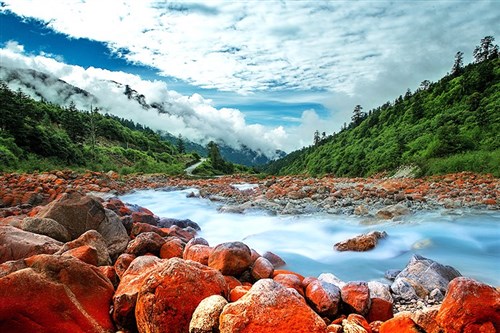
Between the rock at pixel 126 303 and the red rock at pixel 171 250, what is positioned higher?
the red rock at pixel 171 250

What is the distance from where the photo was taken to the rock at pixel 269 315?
336 centimetres

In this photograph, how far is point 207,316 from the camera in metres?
3.64

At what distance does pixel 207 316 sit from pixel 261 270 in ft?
8.15

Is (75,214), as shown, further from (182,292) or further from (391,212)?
(391,212)

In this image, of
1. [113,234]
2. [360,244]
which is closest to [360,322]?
[360,244]

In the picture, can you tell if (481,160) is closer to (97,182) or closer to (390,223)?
(390,223)

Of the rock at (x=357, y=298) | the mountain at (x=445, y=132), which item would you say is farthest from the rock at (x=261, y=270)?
the mountain at (x=445, y=132)

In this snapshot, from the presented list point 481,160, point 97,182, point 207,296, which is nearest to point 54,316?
point 207,296

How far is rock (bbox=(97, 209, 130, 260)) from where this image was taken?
7338 mm

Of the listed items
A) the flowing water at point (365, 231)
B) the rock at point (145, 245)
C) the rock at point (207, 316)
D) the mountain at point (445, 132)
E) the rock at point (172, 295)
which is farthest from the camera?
the mountain at point (445, 132)

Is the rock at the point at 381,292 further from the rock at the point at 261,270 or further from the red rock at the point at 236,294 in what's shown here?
the red rock at the point at 236,294

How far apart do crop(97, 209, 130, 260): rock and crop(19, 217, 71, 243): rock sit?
2.73 feet

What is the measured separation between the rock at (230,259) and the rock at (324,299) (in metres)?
1.26

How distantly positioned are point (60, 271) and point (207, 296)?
2.00m
